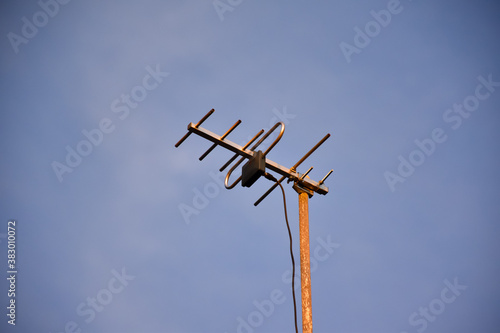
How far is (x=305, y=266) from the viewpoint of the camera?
17.3 ft

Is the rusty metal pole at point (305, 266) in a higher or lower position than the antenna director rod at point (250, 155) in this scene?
lower

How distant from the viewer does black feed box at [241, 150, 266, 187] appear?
18.2ft

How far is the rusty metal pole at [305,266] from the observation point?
500cm

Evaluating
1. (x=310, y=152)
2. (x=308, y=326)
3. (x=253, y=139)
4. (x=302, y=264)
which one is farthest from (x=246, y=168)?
(x=308, y=326)

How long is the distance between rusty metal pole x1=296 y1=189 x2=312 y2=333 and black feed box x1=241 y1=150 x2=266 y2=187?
60 cm

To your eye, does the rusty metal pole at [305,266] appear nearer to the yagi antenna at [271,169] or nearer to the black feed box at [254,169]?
the yagi antenna at [271,169]

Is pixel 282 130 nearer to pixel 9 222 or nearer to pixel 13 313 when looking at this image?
pixel 9 222

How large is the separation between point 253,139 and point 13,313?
1692cm

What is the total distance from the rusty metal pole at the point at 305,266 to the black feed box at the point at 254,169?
60 centimetres

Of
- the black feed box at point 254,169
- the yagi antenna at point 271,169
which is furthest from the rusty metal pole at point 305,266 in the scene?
the black feed box at point 254,169

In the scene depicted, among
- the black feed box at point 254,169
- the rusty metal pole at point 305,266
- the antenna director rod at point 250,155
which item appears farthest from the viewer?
the antenna director rod at point 250,155

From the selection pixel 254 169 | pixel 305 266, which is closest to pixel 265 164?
pixel 254 169

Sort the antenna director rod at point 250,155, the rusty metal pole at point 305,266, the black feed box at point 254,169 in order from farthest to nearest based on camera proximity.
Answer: the antenna director rod at point 250,155 → the black feed box at point 254,169 → the rusty metal pole at point 305,266

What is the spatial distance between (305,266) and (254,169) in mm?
1213
